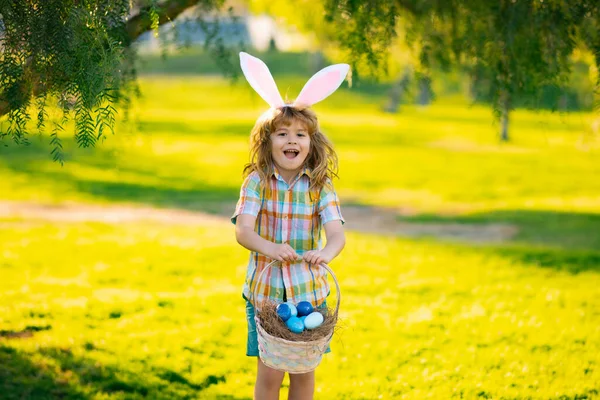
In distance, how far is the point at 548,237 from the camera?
36.1ft

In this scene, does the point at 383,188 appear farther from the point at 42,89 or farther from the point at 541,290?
the point at 42,89

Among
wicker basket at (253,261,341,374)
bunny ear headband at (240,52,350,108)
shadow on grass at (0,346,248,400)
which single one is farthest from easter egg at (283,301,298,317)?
shadow on grass at (0,346,248,400)

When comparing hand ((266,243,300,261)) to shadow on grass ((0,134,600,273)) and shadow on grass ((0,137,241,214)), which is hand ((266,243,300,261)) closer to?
shadow on grass ((0,134,600,273))

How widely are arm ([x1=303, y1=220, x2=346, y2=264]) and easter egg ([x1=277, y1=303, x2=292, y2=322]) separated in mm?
201

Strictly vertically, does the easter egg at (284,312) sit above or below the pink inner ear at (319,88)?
below

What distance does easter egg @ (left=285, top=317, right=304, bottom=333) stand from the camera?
3.07m

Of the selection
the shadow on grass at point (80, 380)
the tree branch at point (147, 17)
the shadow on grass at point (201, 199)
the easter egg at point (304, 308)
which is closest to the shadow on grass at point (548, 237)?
the shadow on grass at point (201, 199)

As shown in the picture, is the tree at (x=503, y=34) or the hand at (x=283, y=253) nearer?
the hand at (x=283, y=253)

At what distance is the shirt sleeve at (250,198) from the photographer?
333cm

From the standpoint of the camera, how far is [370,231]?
11469 mm

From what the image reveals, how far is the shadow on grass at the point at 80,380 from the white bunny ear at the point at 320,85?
6.14ft

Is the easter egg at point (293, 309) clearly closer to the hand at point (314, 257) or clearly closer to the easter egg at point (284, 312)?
the easter egg at point (284, 312)

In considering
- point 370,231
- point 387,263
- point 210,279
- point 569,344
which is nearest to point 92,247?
point 210,279

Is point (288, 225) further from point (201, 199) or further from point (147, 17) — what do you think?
point (201, 199)
